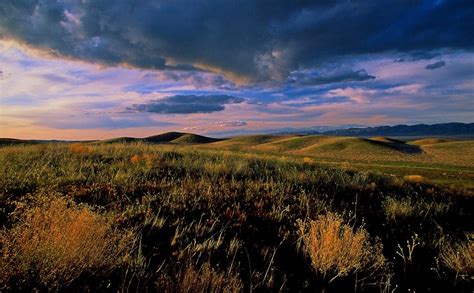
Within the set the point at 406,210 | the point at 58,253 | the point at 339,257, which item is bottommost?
the point at 406,210

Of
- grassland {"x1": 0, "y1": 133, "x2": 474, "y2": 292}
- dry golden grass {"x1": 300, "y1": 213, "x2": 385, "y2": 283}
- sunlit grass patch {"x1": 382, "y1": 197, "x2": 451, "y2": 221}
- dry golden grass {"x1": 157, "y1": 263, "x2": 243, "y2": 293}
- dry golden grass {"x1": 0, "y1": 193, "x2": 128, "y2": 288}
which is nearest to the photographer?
dry golden grass {"x1": 0, "y1": 193, "x2": 128, "y2": 288}

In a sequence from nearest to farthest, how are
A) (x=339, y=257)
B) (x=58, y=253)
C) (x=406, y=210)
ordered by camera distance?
(x=58, y=253), (x=339, y=257), (x=406, y=210)

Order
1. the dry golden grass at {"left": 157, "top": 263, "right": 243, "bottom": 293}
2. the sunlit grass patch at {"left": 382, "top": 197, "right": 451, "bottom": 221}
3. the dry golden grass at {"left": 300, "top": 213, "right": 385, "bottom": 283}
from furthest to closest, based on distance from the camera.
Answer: the sunlit grass patch at {"left": 382, "top": 197, "right": 451, "bottom": 221}
the dry golden grass at {"left": 300, "top": 213, "right": 385, "bottom": 283}
the dry golden grass at {"left": 157, "top": 263, "right": 243, "bottom": 293}

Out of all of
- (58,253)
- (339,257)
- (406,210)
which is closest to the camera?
(58,253)

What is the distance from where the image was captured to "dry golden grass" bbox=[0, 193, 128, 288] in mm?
3326

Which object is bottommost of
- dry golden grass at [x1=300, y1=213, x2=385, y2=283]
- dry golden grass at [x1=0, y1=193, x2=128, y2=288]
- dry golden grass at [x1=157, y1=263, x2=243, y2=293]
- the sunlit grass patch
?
the sunlit grass patch

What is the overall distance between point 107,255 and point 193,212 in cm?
263

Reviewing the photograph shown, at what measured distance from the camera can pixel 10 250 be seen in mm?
3611

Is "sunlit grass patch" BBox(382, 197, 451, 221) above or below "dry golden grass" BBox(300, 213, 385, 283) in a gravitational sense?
below

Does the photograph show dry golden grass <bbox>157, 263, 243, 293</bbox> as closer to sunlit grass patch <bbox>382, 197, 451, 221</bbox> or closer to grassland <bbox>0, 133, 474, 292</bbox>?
grassland <bbox>0, 133, 474, 292</bbox>

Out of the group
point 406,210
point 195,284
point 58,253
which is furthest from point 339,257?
point 406,210

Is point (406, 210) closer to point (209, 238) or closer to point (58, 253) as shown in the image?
point (209, 238)

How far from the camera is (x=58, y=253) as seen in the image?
352 cm

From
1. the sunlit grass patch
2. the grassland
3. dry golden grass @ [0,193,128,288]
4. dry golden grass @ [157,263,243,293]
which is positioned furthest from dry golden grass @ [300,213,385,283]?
the sunlit grass patch
